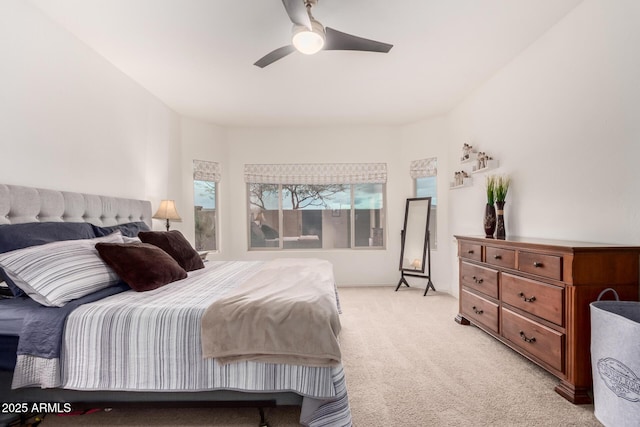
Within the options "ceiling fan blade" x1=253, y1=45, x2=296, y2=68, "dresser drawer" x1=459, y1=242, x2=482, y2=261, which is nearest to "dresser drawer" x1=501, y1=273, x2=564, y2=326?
"dresser drawer" x1=459, y1=242, x2=482, y2=261

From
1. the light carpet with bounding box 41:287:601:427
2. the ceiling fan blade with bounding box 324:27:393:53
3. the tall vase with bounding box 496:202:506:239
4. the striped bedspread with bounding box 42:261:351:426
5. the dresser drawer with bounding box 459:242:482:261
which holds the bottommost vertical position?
the light carpet with bounding box 41:287:601:427

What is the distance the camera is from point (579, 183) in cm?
233

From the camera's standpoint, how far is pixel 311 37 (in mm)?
2055

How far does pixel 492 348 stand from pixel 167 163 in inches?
162

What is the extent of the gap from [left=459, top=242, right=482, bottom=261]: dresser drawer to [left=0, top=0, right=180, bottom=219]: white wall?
11.4 feet

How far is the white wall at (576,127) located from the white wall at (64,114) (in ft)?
12.5

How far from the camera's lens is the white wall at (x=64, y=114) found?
2127mm

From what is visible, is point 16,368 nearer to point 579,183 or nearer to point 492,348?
point 492,348

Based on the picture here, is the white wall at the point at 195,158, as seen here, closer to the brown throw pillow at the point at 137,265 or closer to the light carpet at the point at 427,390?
the brown throw pillow at the point at 137,265

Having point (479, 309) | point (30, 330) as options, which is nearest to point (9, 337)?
point (30, 330)

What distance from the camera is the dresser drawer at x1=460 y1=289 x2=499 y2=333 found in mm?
2691

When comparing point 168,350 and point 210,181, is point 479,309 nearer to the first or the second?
point 168,350

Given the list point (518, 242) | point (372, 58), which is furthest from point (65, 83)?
point (518, 242)

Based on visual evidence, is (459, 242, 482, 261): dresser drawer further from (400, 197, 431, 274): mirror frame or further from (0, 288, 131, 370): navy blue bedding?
(0, 288, 131, 370): navy blue bedding
